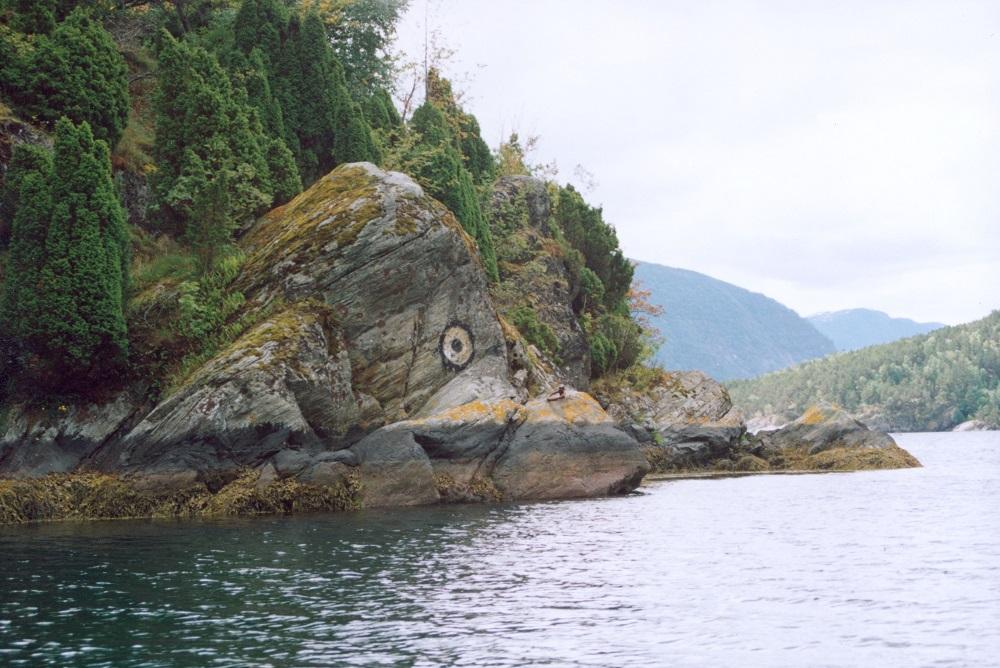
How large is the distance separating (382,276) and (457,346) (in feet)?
11.8

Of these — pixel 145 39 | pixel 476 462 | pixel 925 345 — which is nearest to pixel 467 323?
pixel 476 462

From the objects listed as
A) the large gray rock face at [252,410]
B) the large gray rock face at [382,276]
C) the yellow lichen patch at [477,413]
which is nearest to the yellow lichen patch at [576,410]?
the yellow lichen patch at [477,413]

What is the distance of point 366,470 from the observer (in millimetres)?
28625

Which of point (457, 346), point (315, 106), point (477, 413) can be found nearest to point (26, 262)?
point (457, 346)

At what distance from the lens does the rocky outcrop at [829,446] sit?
48.7 m

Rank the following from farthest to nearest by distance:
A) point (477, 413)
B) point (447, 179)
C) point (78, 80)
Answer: point (447, 179) < point (78, 80) < point (477, 413)

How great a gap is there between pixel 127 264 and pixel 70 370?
3.86 m

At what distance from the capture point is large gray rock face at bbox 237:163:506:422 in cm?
3114

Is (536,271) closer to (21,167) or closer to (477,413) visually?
(477,413)

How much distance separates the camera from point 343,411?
29.9 m

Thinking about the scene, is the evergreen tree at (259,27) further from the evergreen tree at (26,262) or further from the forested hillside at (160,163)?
the evergreen tree at (26,262)

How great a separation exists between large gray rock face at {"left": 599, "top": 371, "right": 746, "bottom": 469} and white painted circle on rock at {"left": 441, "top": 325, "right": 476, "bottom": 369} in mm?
14697

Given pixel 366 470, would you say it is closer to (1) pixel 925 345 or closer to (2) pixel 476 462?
(2) pixel 476 462

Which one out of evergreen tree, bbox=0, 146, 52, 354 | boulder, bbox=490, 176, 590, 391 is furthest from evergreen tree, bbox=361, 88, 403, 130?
evergreen tree, bbox=0, 146, 52, 354
